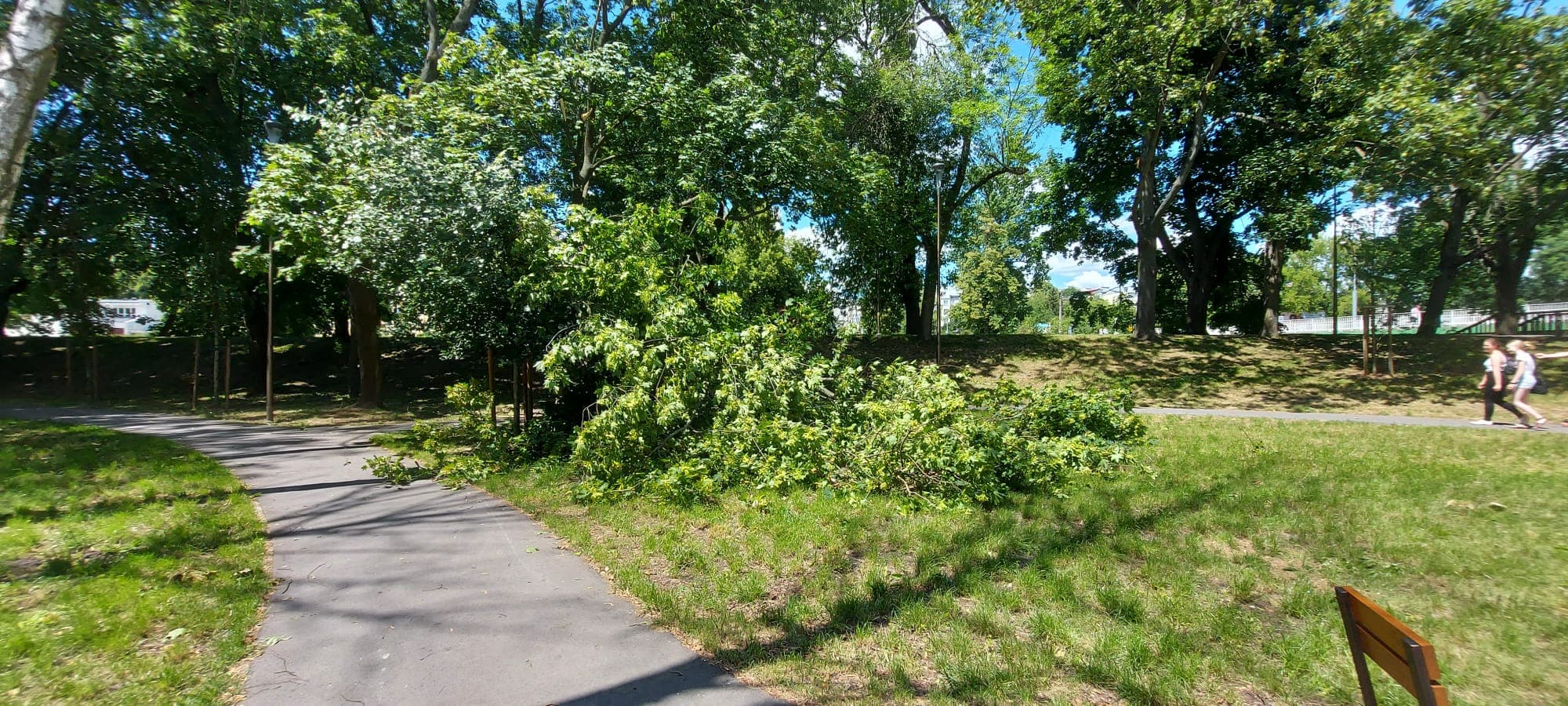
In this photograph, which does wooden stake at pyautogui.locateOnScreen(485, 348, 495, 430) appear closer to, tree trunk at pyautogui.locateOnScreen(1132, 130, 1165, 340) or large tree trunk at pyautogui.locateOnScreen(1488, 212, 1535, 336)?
tree trunk at pyautogui.locateOnScreen(1132, 130, 1165, 340)

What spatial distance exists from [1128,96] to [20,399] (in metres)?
33.4

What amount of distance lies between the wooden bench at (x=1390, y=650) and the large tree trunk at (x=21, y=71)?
20.0 ft

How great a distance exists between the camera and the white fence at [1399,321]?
2759 cm

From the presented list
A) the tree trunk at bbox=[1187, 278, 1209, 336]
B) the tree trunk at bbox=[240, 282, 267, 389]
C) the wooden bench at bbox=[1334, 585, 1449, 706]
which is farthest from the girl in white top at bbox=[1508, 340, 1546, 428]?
the tree trunk at bbox=[240, 282, 267, 389]

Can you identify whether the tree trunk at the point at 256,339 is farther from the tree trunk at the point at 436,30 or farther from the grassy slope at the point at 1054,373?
the tree trunk at the point at 436,30

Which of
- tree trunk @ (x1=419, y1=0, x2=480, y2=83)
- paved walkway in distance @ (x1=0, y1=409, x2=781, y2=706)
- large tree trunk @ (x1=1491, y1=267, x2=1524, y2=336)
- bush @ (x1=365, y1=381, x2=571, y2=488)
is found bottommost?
paved walkway in distance @ (x1=0, y1=409, x2=781, y2=706)

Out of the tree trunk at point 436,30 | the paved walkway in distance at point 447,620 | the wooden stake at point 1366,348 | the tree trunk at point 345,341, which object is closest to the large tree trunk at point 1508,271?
the wooden stake at point 1366,348

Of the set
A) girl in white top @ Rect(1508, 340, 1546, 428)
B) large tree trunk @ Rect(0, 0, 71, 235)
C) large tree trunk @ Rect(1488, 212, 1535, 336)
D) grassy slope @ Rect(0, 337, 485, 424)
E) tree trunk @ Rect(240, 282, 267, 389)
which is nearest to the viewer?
large tree trunk @ Rect(0, 0, 71, 235)

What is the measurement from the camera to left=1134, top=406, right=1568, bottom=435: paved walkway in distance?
33.3 feet

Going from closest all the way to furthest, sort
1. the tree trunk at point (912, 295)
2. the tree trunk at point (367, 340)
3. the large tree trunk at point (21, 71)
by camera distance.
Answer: the large tree trunk at point (21, 71), the tree trunk at point (367, 340), the tree trunk at point (912, 295)

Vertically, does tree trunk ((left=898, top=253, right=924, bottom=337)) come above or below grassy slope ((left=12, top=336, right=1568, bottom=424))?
above

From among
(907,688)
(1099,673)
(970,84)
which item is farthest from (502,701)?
(970,84)

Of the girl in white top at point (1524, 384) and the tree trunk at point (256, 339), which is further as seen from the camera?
the tree trunk at point (256, 339)

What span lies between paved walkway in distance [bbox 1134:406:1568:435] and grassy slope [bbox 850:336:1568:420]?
89 centimetres
